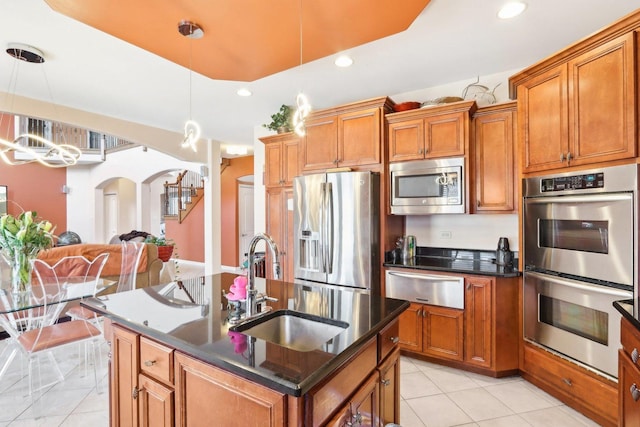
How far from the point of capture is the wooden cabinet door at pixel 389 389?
142 cm

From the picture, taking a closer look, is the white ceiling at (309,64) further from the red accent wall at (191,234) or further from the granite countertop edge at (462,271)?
the red accent wall at (191,234)

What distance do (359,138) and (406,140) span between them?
459 millimetres

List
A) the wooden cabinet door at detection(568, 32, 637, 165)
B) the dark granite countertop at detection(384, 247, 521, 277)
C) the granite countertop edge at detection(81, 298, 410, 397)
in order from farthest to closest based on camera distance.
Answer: the dark granite countertop at detection(384, 247, 521, 277), the wooden cabinet door at detection(568, 32, 637, 165), the granite countertop edge at detection(81, 298, 410, 397)

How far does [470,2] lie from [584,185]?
1407 mm

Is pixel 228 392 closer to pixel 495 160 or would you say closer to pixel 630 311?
pixel 630 311

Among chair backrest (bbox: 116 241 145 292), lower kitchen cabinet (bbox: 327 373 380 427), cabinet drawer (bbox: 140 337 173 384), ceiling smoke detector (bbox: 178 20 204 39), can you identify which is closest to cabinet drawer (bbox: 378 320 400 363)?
lower kitchen cabinet (bbox: 327 373 380 427)

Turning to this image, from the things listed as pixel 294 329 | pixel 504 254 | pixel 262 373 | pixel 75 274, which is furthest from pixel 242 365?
pixel 75 274

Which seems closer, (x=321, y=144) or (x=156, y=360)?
(x=156, y=360)

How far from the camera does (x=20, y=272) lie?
249 centimetres

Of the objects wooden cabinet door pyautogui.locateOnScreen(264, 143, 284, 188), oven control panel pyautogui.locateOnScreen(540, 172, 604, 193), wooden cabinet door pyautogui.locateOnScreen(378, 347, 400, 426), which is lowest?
wooden cabinet door pyautogui.locateOnScreen(378, 347, 400, 426)

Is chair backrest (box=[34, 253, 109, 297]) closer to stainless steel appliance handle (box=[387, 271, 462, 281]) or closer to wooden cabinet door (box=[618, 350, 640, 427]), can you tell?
Answer: stainless steel appliance handle (box=[387, 271, 462, 281])

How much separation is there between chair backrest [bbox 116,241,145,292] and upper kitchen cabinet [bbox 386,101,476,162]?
9.92ft

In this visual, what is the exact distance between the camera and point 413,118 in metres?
2.99

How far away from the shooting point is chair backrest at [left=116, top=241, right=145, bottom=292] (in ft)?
11.2
